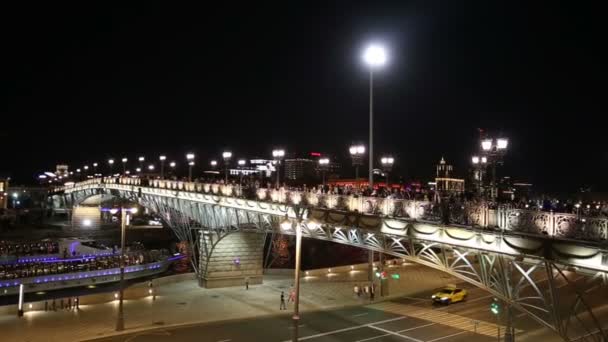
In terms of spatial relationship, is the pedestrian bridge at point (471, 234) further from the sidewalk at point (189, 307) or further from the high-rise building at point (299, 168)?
the high-rise building at point (299, 168)

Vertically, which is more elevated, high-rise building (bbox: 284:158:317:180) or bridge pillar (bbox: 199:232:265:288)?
high-rise building (bbox: 284:158:317:180)

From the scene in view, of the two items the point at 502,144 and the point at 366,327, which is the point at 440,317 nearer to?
the point at 366,327

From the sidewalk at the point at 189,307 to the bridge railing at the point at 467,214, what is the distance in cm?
946

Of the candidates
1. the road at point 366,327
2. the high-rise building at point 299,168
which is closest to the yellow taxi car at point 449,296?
the road at point 366,327

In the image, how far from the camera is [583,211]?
1451 cm

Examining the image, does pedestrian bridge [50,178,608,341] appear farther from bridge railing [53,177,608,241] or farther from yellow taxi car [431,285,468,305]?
yellow taxi car [431,285,468,305]

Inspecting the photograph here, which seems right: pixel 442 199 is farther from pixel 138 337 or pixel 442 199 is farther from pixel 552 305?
pixel 138 337

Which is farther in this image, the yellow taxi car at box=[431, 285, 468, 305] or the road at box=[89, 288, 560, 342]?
the yellow taxi car at box=[431, 285, 468, 305]

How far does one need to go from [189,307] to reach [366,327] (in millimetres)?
12280

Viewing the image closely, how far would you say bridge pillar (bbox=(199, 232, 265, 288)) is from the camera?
136 feet

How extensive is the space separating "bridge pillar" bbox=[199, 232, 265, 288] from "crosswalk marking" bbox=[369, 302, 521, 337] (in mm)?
11850

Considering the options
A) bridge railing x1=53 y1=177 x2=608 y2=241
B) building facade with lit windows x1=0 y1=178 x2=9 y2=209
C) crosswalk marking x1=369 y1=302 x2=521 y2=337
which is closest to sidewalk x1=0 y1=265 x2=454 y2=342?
crosswalk marking x1=369 y1=302 x2=521 y2=337

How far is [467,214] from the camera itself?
55.4 ft

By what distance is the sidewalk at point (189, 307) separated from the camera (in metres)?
28.0
